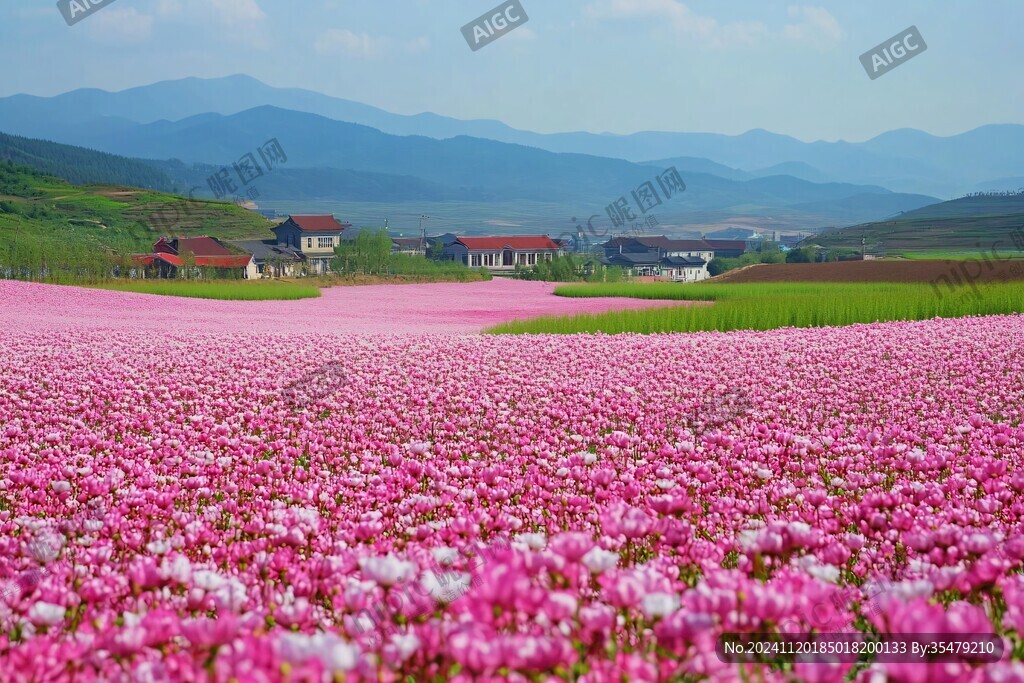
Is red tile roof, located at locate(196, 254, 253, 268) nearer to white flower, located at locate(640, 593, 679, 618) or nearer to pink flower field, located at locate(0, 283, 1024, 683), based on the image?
pink flower field, located at locate(0, 283, 1024, 683)

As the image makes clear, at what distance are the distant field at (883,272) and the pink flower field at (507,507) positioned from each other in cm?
2590

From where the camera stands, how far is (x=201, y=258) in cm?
10169

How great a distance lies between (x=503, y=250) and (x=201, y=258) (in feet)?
208

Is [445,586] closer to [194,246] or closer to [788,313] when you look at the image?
[788,313]

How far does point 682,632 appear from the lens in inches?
92.3

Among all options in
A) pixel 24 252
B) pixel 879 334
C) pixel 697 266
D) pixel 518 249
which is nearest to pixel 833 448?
pixel 879 334

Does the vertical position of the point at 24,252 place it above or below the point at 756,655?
above

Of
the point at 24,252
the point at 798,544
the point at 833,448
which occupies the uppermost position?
the point at 24,252

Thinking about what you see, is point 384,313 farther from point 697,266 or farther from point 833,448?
point 697,266

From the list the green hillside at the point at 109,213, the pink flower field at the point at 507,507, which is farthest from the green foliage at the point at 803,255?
the pink flower field at the point at 507,507

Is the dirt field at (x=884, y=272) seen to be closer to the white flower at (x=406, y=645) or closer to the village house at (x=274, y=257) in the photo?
the white flower at (x=406, y=645)

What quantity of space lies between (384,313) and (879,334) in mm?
21753

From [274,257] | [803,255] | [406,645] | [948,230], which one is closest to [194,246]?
[274,257]

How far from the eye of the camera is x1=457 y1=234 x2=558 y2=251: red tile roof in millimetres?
151875
